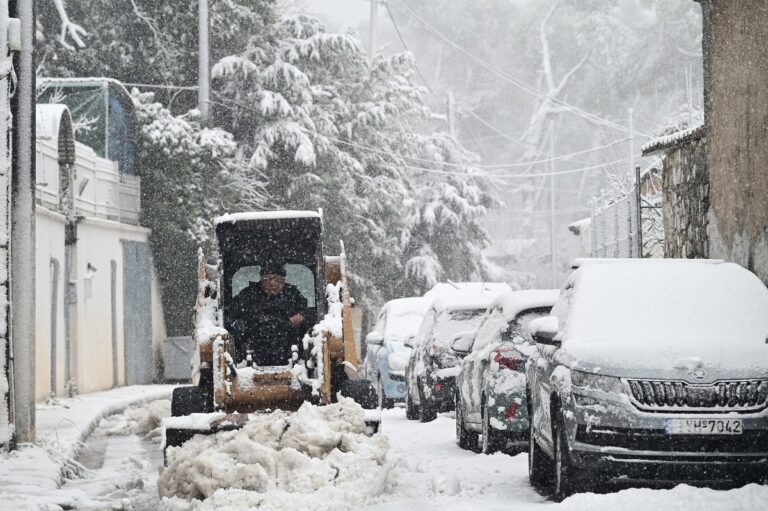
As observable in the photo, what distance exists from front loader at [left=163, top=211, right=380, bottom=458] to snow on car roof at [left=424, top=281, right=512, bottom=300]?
10.6 metres

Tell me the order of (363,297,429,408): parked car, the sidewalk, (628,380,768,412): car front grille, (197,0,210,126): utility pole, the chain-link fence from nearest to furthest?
(628,380,768,412): car front grille → the sidewalk → (363,297,429,408): parked car → the chain-link fence → (197,0,210,126): utility pole

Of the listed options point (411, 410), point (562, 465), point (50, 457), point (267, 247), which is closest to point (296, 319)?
point (267, 247)

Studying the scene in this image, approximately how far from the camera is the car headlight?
31.0ft

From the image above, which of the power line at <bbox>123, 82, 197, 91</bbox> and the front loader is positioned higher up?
the power line at <bbox>123, 82, 197, 91</bbox>

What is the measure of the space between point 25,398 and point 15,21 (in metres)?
3.90

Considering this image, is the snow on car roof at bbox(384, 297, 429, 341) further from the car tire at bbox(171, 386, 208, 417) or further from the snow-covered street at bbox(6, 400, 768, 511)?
the car tire at bbox(171, 386, 208, 417)

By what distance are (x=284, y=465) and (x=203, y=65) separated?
24540 mm

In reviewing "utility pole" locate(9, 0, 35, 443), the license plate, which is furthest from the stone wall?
"utility pole" locate(9, 0, 35, 443)

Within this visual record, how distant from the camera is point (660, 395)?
9406 mm

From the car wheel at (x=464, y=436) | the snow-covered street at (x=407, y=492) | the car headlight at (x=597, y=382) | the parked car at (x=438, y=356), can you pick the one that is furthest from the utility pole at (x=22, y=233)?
the car headlight at (x=597, y=382)

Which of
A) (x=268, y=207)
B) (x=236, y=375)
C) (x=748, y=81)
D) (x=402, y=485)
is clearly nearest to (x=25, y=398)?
(x=236, y=375)

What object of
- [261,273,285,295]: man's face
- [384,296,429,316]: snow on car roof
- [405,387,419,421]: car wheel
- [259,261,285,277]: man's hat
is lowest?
[405,387,419,421]: car wheel

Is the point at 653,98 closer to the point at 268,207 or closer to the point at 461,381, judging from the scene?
the point at 268,207

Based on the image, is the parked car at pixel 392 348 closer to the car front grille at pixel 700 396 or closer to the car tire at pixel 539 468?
the car tire at pixel 539 468
